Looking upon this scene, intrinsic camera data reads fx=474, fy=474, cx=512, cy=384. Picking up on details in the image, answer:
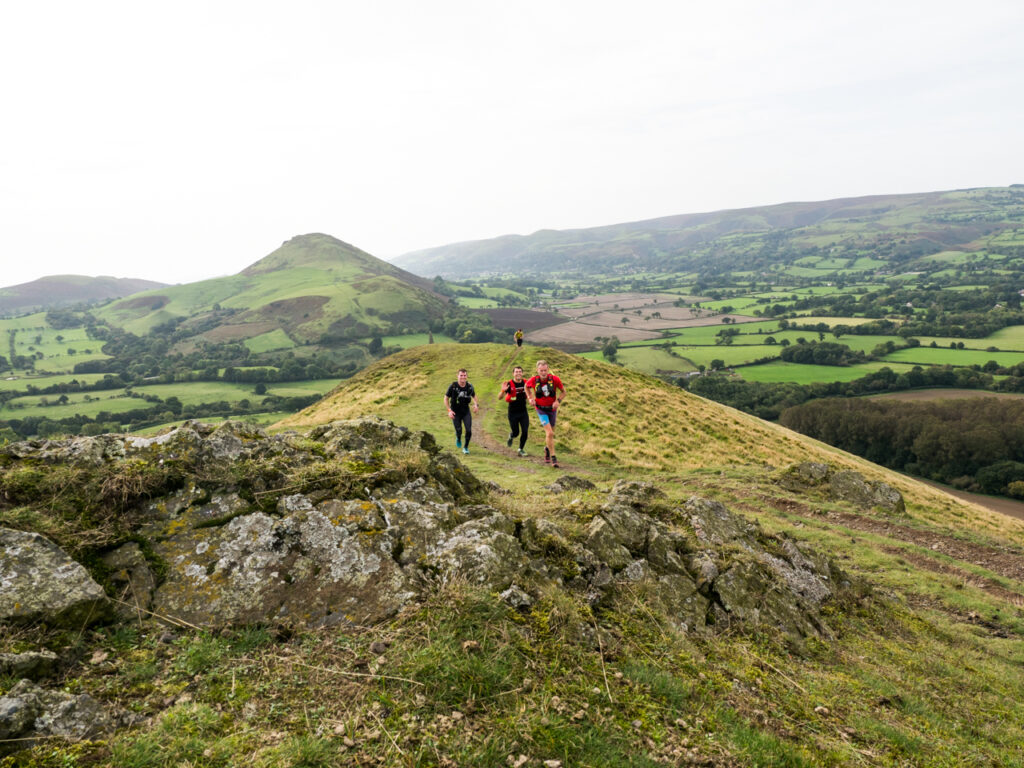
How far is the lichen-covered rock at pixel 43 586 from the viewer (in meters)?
4.68

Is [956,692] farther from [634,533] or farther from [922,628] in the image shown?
[634,533]

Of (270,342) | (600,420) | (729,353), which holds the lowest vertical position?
(729,353)

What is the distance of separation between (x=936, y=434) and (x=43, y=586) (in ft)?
287

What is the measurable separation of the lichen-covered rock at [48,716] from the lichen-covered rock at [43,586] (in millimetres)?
885

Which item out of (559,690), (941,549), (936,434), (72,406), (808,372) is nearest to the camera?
(559,690)

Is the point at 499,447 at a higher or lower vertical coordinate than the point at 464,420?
lower

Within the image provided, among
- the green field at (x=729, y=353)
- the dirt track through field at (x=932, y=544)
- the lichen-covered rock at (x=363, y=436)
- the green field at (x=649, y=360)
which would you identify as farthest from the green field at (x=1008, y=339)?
the lichen-covered rock at (x=363, y=436)

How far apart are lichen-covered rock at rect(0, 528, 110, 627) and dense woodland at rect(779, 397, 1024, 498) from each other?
79.4 m

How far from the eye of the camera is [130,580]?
5582 millimetres

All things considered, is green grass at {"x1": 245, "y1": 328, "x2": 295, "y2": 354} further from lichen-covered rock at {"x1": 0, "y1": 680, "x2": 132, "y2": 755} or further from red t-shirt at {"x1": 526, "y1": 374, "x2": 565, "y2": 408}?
lichen-covered rock at {"x1": 0, "y1": 680, "x2": 132, "y2": 755}

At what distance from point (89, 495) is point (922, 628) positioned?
14763 mm

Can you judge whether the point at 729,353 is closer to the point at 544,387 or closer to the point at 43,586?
the point at 544,387

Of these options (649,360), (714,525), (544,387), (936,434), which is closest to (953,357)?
(936,434)

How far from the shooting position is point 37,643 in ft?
14.8
